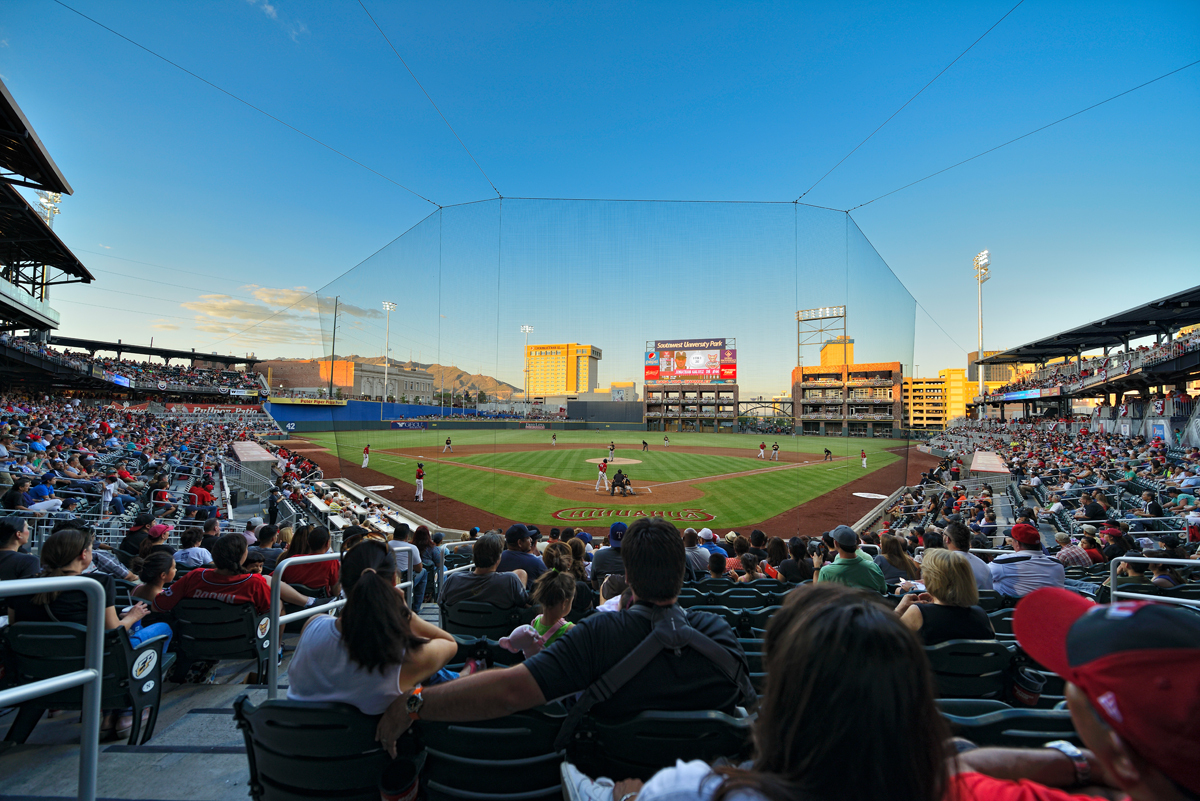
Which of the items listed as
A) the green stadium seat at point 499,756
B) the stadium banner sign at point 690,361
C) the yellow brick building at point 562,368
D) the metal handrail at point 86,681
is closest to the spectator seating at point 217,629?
the metal handrail at point 86,681

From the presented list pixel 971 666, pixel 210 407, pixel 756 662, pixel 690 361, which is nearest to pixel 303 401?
pixel 210 407

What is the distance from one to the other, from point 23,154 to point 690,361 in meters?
23.6

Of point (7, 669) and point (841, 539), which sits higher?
point (841, 539)

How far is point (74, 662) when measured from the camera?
344 cm

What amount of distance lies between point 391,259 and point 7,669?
15647mm

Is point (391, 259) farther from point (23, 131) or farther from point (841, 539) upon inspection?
point (841, 539)

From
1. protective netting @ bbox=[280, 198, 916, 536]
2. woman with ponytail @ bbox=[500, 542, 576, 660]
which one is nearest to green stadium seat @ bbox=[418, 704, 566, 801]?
woman with ponytail @ bbox=[500, 542, 576, 660]

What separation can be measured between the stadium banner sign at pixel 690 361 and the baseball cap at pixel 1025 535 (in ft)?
49.3

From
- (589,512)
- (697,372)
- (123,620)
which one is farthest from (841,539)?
(697,372)

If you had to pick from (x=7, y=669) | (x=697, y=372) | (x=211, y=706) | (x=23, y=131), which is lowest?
(x=211, y=706)

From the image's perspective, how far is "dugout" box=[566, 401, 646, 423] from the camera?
1353 inches

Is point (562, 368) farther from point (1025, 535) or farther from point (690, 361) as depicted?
point (1025, 535)

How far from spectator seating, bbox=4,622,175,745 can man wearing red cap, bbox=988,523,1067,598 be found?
26.0 ft

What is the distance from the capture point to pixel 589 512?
19266 mm
